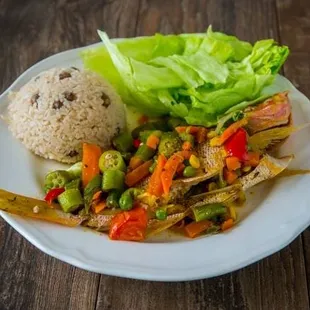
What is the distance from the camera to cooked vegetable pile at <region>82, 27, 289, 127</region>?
7.68 feet

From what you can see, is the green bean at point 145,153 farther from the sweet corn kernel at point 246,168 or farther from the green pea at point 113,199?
the sweet corn kernel at point 246,168

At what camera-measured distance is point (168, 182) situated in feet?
6.37

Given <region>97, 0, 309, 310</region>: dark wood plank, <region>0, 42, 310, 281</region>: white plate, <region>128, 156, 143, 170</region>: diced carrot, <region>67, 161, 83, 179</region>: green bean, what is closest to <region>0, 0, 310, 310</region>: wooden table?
<region>97, 0, 309, 310</region>: dark wood plank

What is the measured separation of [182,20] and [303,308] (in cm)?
174

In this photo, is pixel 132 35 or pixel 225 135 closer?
pixel 225 135

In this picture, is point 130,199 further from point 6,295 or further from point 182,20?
point 182,20

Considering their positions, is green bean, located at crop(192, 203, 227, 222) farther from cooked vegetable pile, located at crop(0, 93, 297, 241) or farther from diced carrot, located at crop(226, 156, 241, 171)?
diced carrot, located at crop(226, 156, 241, 171)

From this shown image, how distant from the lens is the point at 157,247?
5.89 ft

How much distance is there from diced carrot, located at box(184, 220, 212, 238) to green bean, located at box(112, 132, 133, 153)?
430 millimetres

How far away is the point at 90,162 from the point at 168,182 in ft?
0.97

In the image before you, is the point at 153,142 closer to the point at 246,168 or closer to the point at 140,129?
the point at 140,129

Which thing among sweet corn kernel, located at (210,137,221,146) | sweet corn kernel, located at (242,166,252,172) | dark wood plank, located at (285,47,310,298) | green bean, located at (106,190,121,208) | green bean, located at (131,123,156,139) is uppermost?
sweet corn kernel, located at (210,137,221,146)

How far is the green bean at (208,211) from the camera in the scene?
1.91m

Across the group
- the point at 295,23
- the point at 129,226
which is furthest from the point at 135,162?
the point at 295,23
